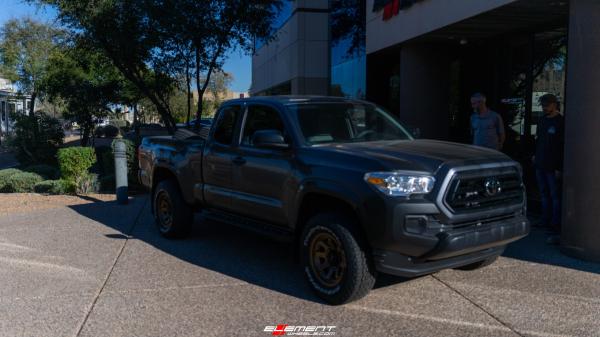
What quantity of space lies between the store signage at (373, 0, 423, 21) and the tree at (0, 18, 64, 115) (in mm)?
24183

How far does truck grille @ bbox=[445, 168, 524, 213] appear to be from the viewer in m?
4.38

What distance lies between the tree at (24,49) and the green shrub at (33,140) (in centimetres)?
1673

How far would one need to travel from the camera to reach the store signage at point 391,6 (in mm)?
10753

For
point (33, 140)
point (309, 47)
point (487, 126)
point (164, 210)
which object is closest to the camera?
point (164, 210)

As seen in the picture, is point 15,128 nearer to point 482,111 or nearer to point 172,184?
point 172,184

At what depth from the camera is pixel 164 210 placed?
7.50 m

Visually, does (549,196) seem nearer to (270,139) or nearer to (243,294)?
(270,139)

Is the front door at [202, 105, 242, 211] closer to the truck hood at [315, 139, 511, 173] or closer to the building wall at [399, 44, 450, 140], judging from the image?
the truck hood at [315, 139, 511, 173]

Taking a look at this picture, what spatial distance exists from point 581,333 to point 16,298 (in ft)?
15.8

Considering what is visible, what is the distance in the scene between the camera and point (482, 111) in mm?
7930

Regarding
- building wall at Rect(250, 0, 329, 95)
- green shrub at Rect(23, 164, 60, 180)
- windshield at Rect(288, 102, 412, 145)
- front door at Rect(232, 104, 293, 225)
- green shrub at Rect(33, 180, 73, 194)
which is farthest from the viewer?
building wall at Rect(250, 0, 329, 95)

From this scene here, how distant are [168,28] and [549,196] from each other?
918cm

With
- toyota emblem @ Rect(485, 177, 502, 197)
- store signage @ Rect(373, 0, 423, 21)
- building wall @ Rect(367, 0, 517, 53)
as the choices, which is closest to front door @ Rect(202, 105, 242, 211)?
toyota emblem @ Rect(485, 177, 502, 197)

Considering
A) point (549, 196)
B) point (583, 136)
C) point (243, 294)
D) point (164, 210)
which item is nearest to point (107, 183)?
point (164, 210)
